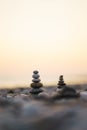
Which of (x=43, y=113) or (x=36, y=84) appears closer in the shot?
(x=43, y=113)

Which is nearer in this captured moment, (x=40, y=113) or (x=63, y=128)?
(x=63, y=128)

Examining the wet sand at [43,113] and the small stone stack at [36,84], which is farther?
the small stone stack at [36,84]

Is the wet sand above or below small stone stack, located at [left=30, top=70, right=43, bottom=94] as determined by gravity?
below

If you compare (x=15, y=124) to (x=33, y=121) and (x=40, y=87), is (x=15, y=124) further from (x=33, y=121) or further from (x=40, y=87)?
(x=40, y=87)

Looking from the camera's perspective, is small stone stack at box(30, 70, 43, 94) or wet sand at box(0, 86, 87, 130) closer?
wet sand at box(0, 86, 87, 130)

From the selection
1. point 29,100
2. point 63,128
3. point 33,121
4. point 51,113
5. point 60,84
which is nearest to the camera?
point 63,128

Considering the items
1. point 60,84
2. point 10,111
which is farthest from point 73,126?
point 60,84

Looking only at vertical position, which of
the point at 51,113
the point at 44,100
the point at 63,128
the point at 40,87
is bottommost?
the point at 63,128

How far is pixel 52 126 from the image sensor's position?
14.0m

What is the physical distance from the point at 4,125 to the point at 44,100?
16.4 ft

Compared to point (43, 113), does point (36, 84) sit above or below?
above

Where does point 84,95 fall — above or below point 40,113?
above

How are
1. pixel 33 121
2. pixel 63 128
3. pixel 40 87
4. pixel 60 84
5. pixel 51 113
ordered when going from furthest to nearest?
pixel 60 84 < pixel 40 87 < pixel 51 113 < pixel 33 121 < pixel 63 128

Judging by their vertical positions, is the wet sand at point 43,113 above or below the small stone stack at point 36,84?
below
